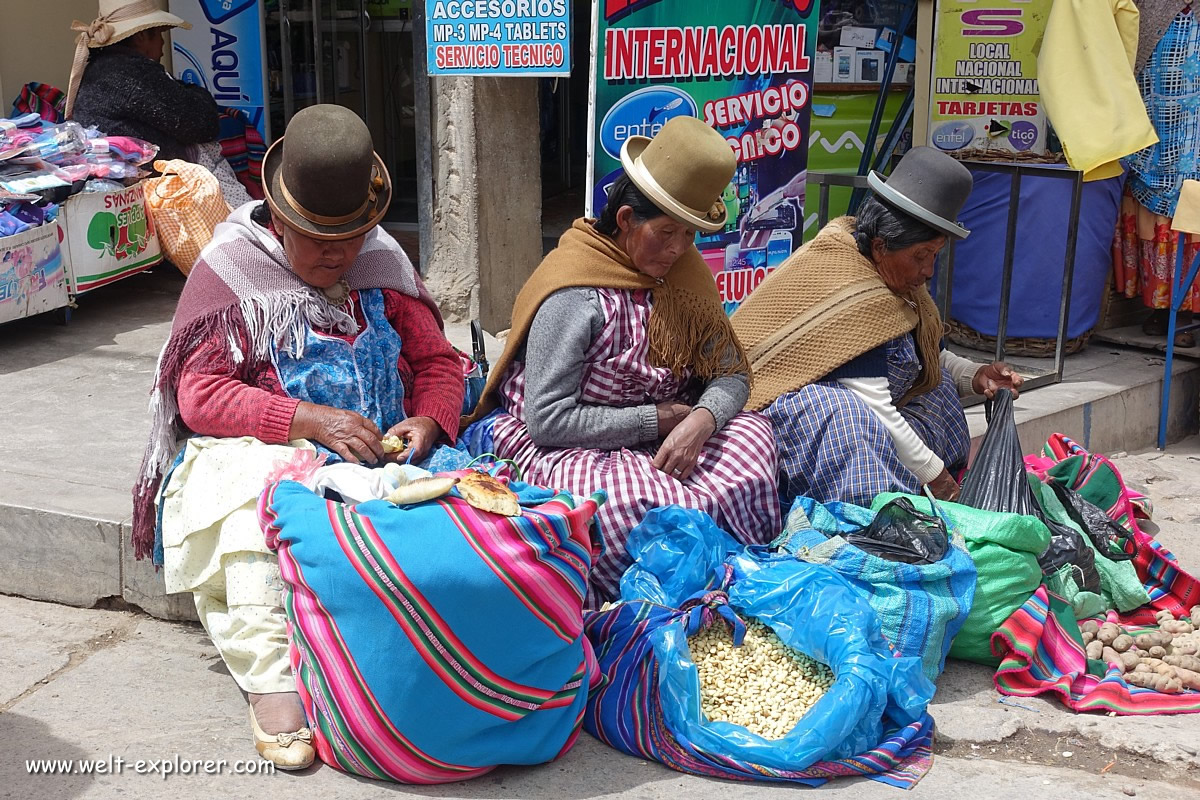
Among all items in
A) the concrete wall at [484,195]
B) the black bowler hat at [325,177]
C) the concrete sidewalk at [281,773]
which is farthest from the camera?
the concrete wall at [484,195]

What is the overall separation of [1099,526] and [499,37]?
2771mm

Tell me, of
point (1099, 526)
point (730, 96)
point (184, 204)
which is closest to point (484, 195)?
point (730, 96)

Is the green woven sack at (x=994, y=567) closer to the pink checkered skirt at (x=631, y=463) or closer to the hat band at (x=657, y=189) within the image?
the pink checkered skirt at (x=631, y=463)

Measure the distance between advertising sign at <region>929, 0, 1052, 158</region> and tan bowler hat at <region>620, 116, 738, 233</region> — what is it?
2947 millimetres

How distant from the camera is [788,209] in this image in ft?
16.9

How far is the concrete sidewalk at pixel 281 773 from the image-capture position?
2732 millimetres

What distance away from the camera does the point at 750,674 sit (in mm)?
3045

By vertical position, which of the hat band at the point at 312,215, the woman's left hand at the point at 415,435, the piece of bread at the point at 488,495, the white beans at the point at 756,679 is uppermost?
the hat band at the point at 312,215

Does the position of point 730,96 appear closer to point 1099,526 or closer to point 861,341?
point 861,341

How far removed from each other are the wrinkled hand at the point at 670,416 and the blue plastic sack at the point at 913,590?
0.46 meters

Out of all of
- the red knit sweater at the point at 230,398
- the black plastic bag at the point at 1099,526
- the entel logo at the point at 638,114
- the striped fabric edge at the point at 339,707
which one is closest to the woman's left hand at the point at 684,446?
the red knit sweater at the point at 230,398

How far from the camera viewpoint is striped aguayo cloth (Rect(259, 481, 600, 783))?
262cm

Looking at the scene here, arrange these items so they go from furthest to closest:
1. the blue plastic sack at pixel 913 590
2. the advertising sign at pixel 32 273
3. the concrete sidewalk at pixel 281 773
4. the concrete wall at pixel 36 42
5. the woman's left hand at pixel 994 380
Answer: the concrete wall at pixel 36 42 < the advertising sign at pixel 32 273 < the woman's left hand at pixel 994 380 < the blue plastic sack at pixel 913 590 < the concrete sidewalk at pixel 281 773

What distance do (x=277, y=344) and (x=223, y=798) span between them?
1.11 m
